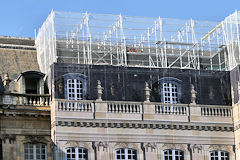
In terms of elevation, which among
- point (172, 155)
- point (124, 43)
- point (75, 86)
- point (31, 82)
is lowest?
point (172, 155)

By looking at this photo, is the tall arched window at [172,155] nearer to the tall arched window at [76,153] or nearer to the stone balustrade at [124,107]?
the stone balustrade at [124,107]

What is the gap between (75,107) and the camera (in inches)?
1838

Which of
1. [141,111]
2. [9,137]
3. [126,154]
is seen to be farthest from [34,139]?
[141,111]

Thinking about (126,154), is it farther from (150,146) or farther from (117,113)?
(117,113)

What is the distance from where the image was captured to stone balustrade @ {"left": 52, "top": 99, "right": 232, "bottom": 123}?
46.6 meters

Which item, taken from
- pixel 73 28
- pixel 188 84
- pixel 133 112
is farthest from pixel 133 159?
pixel 73 28

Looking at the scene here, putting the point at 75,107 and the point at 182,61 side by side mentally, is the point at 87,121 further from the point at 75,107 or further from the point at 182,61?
the point at 182,61

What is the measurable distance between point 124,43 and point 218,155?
32.1 feet

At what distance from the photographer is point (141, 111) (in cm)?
4781

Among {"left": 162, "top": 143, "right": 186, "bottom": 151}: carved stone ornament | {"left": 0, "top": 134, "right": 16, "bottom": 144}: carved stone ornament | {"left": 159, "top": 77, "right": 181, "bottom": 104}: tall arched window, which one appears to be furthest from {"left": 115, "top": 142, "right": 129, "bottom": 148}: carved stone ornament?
{"left": 0, "top": 134, "right": 16, "bottom": 144}: carved stone ornament

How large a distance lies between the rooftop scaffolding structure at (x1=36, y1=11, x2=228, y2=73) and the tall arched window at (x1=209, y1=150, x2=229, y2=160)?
6126 millimetres

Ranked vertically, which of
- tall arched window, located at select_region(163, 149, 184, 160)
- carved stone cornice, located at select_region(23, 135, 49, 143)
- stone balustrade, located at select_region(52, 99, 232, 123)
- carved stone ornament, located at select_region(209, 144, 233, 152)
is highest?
stone balustrade, located at select_region(52, 99, 232, 123)

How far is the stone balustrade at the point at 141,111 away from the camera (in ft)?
153

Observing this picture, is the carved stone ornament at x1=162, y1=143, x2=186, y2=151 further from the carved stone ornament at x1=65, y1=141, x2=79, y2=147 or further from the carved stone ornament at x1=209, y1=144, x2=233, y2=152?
the carved stone ornament at x1=65, y1=141, x2=79, y2=147
